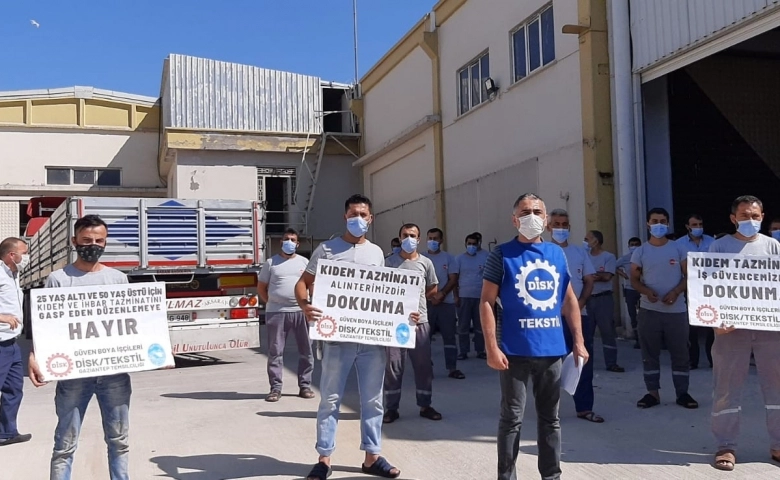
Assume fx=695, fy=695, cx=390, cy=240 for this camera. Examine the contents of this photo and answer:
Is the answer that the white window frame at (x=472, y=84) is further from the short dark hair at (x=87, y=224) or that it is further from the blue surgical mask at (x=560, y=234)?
the short dark hair at (x=87, y=224)

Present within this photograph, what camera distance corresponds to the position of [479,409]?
7352mm

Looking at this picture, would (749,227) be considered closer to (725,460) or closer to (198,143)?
(725,460)

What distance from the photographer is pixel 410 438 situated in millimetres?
6246

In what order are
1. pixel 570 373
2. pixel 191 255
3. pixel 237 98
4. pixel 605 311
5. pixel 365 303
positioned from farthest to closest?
pixel 237 98
pixel 191 255
pixel 605 311
pixel 365 303
pixel 570 373

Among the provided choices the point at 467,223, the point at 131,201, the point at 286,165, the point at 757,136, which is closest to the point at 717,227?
the point at 757,136

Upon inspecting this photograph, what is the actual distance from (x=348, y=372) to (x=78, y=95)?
25.4 metres

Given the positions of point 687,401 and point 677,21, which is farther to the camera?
point 677,21

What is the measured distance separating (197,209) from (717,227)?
32.8ft

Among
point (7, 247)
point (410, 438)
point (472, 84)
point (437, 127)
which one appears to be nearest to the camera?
point (410, 438)

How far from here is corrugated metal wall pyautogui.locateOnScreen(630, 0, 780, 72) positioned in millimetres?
9711

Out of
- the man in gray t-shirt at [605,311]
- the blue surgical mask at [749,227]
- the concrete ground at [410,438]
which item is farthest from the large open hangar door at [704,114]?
the blue surgical mask at [749,227]

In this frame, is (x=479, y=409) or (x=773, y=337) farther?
(x=479, y=409)

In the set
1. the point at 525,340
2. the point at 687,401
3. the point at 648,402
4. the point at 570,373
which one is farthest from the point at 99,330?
the point at 687,401

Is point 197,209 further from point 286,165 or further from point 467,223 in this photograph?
point 286,165
